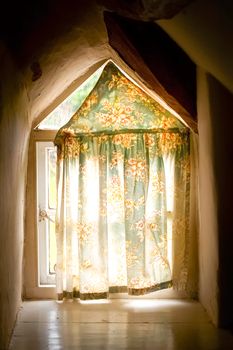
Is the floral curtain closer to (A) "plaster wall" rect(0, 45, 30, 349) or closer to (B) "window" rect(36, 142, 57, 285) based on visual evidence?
(B) "window" rect(36, 142, 57, 285)

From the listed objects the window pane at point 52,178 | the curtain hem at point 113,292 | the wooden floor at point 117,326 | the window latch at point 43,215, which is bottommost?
the wooden floor at point 117,326

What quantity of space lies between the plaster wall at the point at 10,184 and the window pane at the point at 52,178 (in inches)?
13.1

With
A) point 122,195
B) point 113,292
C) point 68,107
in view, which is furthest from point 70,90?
point 113,292

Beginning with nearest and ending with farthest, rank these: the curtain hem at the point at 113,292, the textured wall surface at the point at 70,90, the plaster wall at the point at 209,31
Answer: the plaster wall at the point at 209,31 → the textured wall surface at the point at 70,90 → the curtain hem at the point at 113,292

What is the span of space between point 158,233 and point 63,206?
70 cm

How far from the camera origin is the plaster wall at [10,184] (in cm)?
220

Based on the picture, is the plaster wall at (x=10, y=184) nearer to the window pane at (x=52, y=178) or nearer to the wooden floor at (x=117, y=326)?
the wooden floor at (x=117, y=326)

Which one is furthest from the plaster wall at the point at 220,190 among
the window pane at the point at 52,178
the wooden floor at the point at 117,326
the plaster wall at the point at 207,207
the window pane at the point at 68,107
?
the window pane at the point at 52,178

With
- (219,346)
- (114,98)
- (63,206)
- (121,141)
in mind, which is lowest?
(219,346)

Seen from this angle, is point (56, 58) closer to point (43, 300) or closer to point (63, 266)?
point (63, 266)

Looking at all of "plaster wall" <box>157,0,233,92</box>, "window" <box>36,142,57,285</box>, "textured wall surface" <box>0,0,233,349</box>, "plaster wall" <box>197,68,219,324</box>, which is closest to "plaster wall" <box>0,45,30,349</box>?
"textured wall surface" <box>0,0,233,349</box>

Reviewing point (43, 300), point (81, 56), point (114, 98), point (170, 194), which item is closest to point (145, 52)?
point (81, 56)

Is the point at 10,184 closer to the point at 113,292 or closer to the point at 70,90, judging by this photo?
the point at 70,90

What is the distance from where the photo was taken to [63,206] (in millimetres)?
3277
